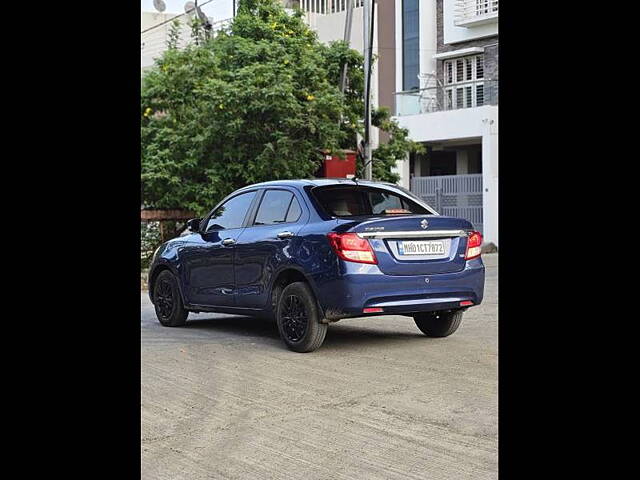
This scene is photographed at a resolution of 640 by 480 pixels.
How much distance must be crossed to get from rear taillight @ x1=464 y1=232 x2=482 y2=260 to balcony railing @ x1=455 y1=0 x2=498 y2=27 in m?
16.8

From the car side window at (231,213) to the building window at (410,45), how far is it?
1043cm

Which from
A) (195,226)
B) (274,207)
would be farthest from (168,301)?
(274,207)

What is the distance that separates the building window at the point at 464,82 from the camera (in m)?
26.8

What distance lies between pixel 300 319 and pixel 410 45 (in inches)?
665

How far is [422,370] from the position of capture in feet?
24.3

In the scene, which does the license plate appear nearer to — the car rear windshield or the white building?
the car rear windshield

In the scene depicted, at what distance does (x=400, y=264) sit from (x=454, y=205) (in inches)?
774

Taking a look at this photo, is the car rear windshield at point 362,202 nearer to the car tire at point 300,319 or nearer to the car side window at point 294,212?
the car side window at point 294,212

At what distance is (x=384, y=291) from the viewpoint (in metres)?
7.91

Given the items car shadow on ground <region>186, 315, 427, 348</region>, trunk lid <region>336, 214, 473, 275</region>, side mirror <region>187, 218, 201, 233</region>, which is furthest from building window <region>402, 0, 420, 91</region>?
trunk lid <region>336, 214, 473, 275</region>

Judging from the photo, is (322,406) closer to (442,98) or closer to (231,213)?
(231,213)

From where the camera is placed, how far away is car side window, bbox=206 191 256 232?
9.36 metres

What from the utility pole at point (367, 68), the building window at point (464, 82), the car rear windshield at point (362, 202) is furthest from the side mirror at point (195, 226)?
the building window at point (464, 82)
